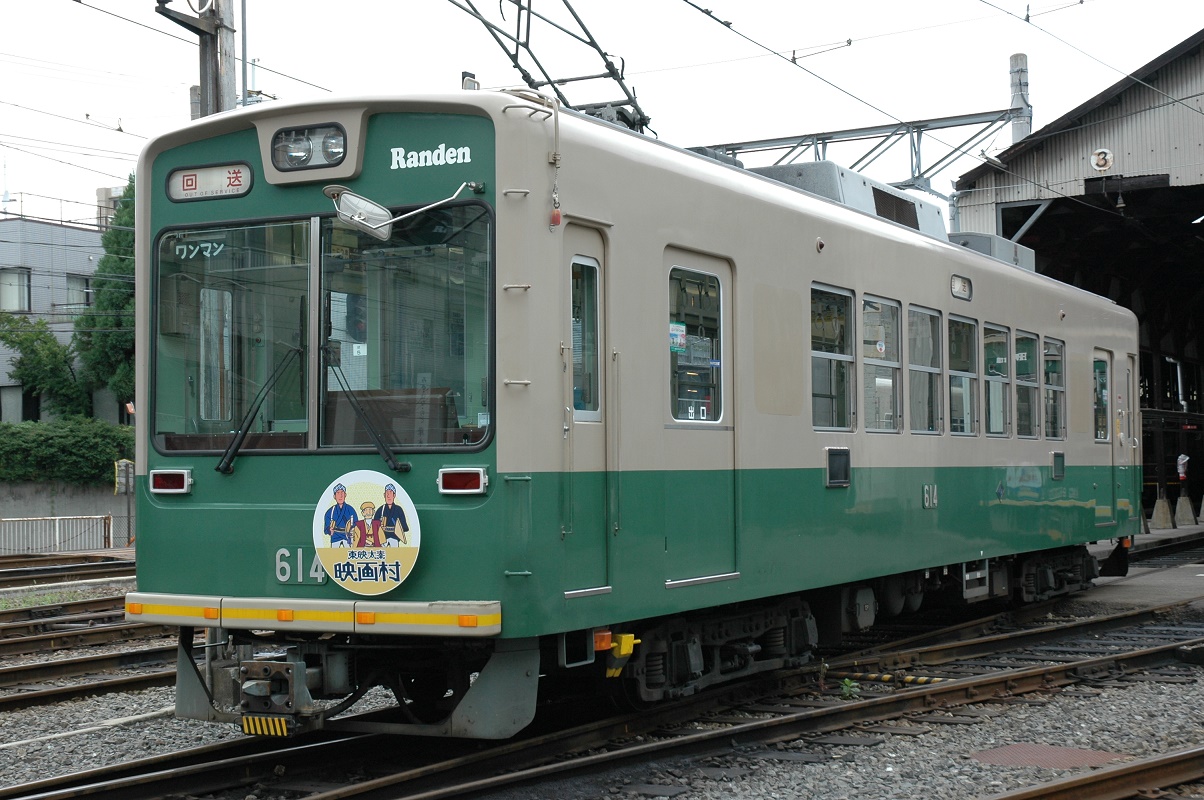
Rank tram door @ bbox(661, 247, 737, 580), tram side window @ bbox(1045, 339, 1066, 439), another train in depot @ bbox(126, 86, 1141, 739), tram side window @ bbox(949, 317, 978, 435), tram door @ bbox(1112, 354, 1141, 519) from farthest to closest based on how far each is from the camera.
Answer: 1. tram door @ bbox(1112, 354, 1141, 519)
2. tram side window @ bbox(1045, 339, 1066, 439)
3. tram side window @ bbox(949, 317, 978, 435)
4. tram door @ bbox(661, 247, 737, 580)
5. another train in depot @ bbox(126, 86, 1141, 739)

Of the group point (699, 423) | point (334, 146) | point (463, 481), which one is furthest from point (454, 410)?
point (699, 423)

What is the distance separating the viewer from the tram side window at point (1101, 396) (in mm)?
13664

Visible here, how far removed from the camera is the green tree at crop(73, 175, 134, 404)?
38.8 meters

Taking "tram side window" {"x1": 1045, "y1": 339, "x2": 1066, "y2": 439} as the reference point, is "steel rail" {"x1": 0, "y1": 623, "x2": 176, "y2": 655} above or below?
below

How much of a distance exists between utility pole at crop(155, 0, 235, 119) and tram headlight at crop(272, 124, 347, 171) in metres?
6.30

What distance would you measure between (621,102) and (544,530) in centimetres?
316

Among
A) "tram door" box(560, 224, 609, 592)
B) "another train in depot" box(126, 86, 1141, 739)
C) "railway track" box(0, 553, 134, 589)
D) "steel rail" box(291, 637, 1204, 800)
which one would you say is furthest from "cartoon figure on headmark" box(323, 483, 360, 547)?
"railway track" box(0, 553, 134, 589)

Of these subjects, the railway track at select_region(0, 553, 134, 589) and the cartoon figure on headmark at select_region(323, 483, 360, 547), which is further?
the railway track at select_region(0, 553, 134, 589)

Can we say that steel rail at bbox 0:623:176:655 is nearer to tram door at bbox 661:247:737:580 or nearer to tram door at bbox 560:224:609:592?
tram door at bbox 661:247:737:580

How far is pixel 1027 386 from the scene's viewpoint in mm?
11867

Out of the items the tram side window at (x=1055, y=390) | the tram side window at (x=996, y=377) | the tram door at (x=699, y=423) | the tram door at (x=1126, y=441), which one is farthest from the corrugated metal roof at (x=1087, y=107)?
the tram door at (x=699, y=423)

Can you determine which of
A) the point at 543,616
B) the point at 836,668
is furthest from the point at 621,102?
the point at 836,668

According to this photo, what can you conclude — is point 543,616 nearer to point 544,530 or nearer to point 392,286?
point 544,530

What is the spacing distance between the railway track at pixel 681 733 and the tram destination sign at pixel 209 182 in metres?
2.67
